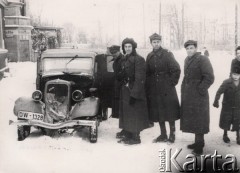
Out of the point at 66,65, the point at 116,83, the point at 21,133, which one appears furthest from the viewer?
the point at 66,65

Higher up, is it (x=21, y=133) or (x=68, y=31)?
(x=68, y=31)

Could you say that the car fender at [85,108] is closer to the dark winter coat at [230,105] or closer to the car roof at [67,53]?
the car roof at [67,53]

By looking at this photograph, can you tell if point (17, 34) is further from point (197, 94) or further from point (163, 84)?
point (197, 94)

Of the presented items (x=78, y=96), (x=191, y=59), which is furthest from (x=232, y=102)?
(x=78, y=96)

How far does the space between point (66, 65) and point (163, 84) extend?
1.37 meters

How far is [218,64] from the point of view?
554 centimetres

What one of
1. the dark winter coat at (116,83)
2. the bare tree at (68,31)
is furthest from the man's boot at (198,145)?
the bare tree at (68,31)

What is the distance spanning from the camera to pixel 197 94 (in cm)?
351

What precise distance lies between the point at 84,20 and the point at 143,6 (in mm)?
760

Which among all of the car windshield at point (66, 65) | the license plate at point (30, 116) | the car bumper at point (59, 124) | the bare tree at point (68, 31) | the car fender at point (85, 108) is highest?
the bare tree at point (68, 31)

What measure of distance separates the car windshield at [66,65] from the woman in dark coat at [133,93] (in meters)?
0.82

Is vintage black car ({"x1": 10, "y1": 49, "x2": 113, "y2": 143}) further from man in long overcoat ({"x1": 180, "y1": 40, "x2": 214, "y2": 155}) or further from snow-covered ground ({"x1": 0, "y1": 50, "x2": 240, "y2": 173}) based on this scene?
man in long overcoat ({"x1": 180, "y1": 40, "x2": 214, "y2": 155})

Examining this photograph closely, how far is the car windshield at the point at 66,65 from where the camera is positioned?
4520 mm

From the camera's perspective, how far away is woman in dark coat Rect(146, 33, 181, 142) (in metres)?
3.80
